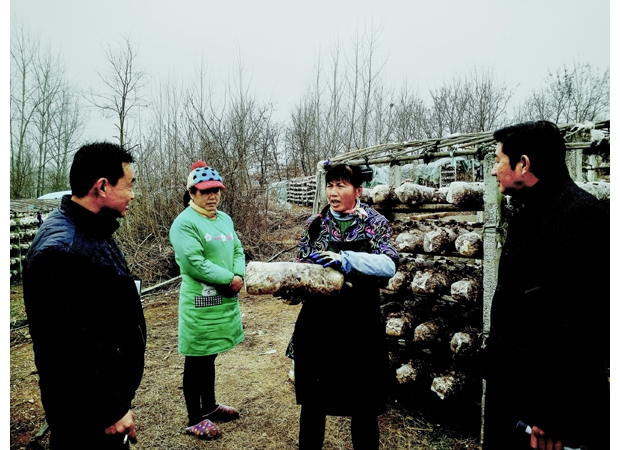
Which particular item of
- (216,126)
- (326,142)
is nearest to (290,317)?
(216,126)

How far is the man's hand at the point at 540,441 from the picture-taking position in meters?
1.52

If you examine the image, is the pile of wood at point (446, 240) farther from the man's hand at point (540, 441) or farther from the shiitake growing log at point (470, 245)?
the man's hand at point (540, 441)

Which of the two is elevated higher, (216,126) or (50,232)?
(216,126)

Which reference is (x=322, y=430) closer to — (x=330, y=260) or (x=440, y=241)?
(x=330, y=260)

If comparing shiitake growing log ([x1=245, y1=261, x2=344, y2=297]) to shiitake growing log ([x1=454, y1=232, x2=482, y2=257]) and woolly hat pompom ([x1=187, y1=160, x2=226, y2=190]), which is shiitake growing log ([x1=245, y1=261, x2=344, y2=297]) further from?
shiitake growing log ([x1=454, y1=232, x2=482, y2=257])

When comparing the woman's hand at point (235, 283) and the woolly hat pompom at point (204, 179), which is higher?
the woolly hat pompom at point (204, 179)

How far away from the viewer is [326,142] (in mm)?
18906

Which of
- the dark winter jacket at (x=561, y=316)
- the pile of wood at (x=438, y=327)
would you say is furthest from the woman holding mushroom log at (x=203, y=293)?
the dark winter jacket at (x=561, y=316)

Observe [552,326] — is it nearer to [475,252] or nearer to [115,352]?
[475,252]

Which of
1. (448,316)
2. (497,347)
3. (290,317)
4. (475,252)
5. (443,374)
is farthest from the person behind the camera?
(290,317)

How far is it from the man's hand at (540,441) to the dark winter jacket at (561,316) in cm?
3

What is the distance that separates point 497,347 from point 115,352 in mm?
1779

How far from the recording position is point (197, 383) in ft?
9.63

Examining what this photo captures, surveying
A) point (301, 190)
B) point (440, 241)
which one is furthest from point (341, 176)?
point (301, 190)
